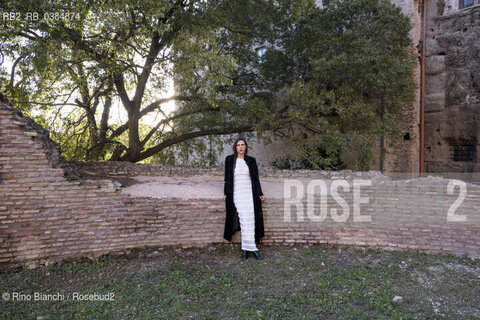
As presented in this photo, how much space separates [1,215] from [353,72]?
799 centimetres

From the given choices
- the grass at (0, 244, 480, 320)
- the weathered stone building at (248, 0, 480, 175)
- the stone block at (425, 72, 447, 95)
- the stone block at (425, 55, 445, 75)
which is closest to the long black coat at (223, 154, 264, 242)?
the grass at (0, 244, 480, 320)

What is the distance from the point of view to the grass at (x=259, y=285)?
3.43 metres

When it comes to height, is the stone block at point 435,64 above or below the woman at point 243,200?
above

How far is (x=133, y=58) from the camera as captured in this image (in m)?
7.66

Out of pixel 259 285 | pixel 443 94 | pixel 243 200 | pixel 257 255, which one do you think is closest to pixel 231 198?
pixel 243 200

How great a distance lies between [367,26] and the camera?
8906 millimetres

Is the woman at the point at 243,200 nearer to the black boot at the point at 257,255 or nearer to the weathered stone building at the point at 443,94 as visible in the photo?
the black boot at the point at 257,255

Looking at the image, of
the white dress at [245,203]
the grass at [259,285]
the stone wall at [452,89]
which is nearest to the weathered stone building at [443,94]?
the stone wall at [452,89]

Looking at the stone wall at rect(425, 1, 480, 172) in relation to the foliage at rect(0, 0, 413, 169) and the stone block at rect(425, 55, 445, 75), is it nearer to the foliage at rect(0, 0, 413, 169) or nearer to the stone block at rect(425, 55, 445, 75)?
the stone block at rect(425, 55, 445, 75)

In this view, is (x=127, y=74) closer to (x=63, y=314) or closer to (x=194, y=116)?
(x=194, y=116)

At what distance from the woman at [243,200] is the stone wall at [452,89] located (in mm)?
9366

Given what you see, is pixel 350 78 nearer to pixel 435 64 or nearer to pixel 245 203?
pixel 435 64

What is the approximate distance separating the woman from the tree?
2826mm

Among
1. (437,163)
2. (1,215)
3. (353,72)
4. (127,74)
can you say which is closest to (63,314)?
(1,215)
